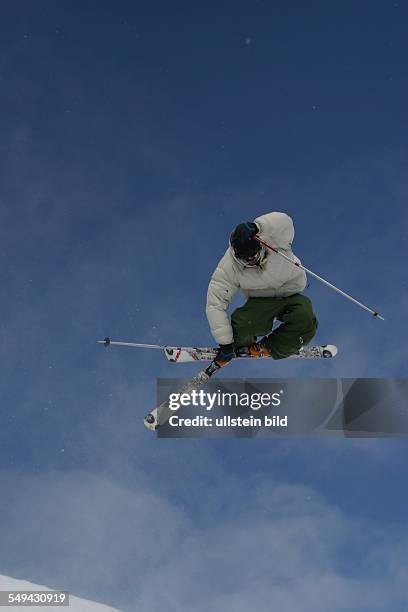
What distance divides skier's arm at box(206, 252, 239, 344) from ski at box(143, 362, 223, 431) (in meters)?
1.88

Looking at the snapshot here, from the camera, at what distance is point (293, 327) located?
1197 cm

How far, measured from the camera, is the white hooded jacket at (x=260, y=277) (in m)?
10.6

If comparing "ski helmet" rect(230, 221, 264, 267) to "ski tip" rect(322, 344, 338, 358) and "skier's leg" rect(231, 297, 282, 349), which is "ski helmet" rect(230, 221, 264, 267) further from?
"ski tip" rect(322, 344, 338, 358)

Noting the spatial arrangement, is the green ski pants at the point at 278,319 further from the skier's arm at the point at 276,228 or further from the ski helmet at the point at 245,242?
the ski helmet at the point at 245,242

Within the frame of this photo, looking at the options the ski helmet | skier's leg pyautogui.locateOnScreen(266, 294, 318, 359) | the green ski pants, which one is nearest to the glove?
the green ski pants

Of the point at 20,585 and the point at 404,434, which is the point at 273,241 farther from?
the point at 20,585

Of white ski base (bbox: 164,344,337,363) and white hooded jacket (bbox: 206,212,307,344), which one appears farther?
white ski base (bbox: 164,344,337,363)

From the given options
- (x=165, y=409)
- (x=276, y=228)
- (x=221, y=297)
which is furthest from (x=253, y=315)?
(x=165, y=409)

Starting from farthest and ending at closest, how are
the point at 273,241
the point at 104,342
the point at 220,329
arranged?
the point at 104,342 < the point at 220,329 < the point at 273,241

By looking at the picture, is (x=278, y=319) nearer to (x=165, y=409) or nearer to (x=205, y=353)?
(x=205, y=353)

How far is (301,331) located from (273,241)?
7.22ft

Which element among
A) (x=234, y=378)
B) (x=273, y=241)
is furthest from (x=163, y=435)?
(x=273, y=241)

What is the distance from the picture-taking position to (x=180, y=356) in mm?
13508

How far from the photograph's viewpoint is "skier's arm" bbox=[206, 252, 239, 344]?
1118 cm
